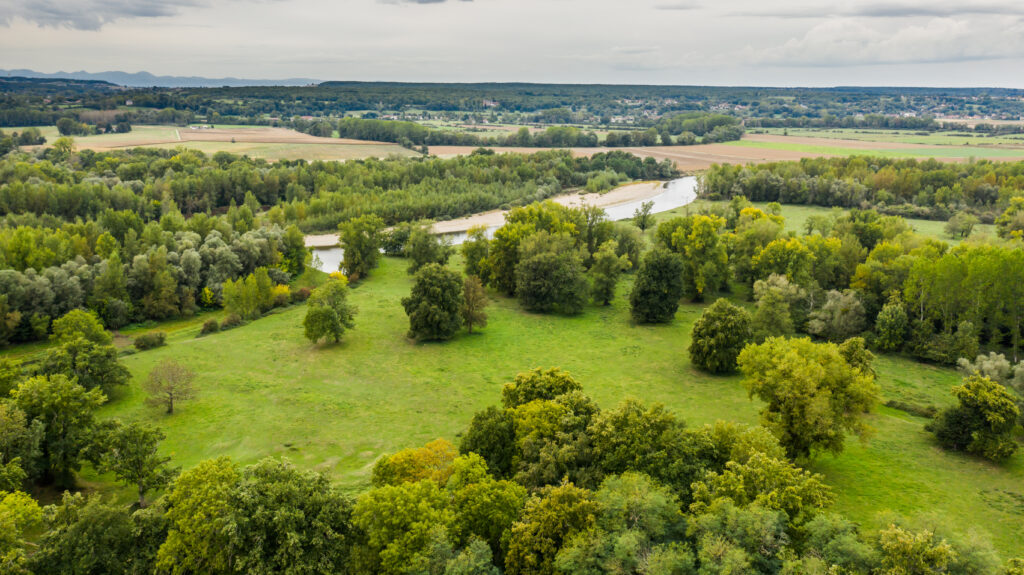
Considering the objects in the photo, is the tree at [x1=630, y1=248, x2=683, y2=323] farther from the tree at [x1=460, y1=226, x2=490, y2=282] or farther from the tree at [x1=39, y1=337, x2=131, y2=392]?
the tree at [x1=39, y1=337, x2=131, y2=392]

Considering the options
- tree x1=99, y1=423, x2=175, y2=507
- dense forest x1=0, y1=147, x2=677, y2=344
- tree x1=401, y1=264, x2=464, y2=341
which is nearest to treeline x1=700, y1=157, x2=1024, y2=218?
dense forest x1=0, y1=147, x2=677, y2=344

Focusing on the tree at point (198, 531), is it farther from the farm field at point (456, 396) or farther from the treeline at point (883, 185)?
the treeline at point (883, 185)

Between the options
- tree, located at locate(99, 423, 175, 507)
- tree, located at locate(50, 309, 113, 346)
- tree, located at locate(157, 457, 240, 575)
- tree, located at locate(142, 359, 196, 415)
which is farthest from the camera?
tree, located at locate(50, 309, 113, 346)

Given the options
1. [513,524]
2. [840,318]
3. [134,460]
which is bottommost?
[134,460]

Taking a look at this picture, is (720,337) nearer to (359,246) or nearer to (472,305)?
(472,305)

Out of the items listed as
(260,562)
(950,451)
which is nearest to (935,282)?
(950,451)

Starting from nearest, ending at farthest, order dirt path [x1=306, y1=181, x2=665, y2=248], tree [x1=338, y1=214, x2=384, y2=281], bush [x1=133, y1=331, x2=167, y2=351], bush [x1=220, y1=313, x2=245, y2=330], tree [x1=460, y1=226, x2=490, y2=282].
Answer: bush [x1=133, y1=331, x2=167, y2=351]
bush [x1=220, y1=313, x2=245, y2=330]
tree [x1=460, y1=226, x2=490, y2=282]
tree [x1=338, y1=214, x2=384, y2=281]
dirt path [x1=306, y1=181, x2=665, y2=248]

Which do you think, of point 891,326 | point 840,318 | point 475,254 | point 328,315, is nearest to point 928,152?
point 891,326
